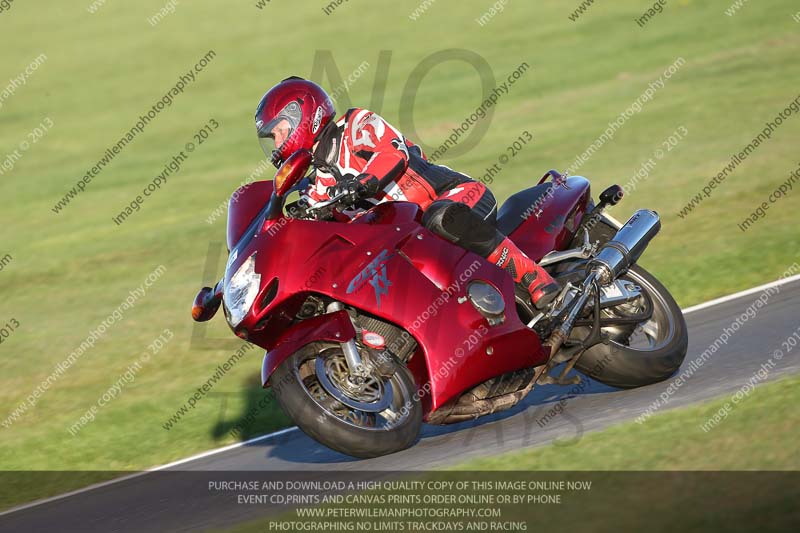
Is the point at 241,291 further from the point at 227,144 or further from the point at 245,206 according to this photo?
the point at 227,144

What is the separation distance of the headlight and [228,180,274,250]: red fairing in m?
0.39

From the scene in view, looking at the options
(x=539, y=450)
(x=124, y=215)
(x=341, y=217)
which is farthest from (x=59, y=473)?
(x=124, y=215)

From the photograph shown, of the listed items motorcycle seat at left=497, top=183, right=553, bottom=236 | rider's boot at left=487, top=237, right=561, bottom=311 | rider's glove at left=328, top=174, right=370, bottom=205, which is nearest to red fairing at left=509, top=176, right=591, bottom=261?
motorcycle seat at left=497, top=183, right=553, bottom=236

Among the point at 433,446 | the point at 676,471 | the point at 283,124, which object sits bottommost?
the point at 433,446

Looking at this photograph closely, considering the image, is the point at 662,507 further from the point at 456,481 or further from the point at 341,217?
the point at 341,217

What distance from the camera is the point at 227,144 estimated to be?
69.2 feet

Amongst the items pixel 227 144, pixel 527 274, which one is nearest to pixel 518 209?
pixel 527 274

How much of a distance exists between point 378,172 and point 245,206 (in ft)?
2.88

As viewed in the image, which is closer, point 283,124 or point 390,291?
point 390,291

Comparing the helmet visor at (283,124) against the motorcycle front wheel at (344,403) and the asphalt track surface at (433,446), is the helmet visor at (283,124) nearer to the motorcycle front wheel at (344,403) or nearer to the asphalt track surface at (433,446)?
the motorcycle front wheel at (344,403)

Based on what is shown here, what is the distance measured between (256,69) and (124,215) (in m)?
10.8

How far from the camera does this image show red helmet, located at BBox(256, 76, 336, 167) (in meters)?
6.05

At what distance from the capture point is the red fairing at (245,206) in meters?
6.27

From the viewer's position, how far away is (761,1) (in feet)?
80.7
